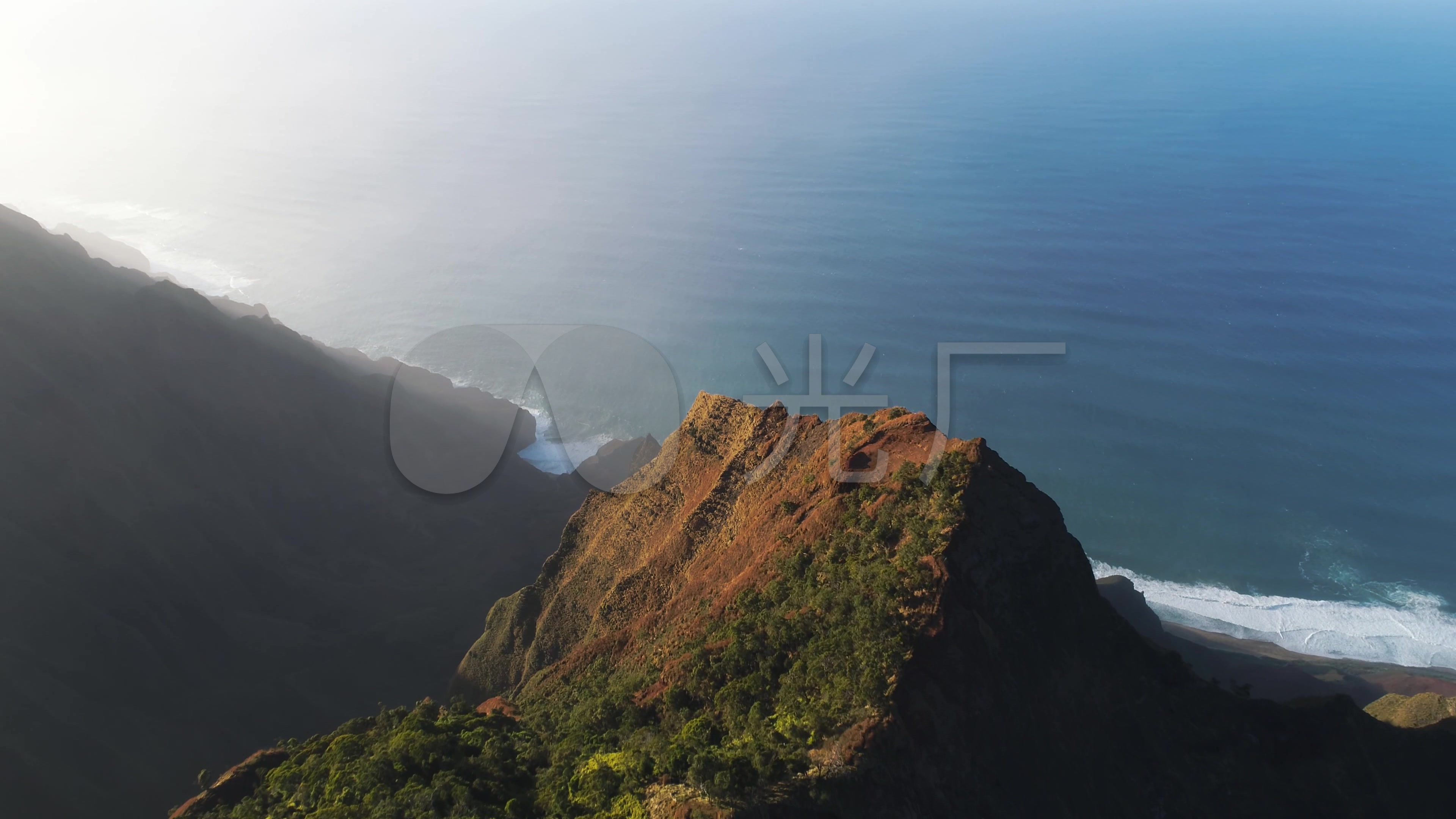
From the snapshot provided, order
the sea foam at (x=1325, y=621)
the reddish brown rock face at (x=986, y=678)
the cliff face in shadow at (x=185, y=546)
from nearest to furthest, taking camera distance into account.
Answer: the reddish brown rock face at (x=986, y=678)
the cliff face in shadow at (x=185, y=546)
the sea foam at (x=1325, y=621)

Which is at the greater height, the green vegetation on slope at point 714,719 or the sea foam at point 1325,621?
the green vegetation on slope at point 714,719

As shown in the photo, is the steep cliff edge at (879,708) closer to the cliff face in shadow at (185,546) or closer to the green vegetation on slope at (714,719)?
the green vegetation on slope at (714,719)

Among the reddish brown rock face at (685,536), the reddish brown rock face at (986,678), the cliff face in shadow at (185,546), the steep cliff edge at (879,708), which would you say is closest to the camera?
the steep cliff edge at (879,708)

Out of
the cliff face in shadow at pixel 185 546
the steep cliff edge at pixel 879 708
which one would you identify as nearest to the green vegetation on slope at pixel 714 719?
the steep cliff edge at pixel 879 708

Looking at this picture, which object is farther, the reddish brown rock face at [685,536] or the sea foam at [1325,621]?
the sea foam at [1325,621]

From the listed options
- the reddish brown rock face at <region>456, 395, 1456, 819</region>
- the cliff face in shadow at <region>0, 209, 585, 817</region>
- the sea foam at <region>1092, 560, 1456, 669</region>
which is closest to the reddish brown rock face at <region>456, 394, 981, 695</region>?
the reddish brown rock face at <region>456, 395, 1456, 819</region>
